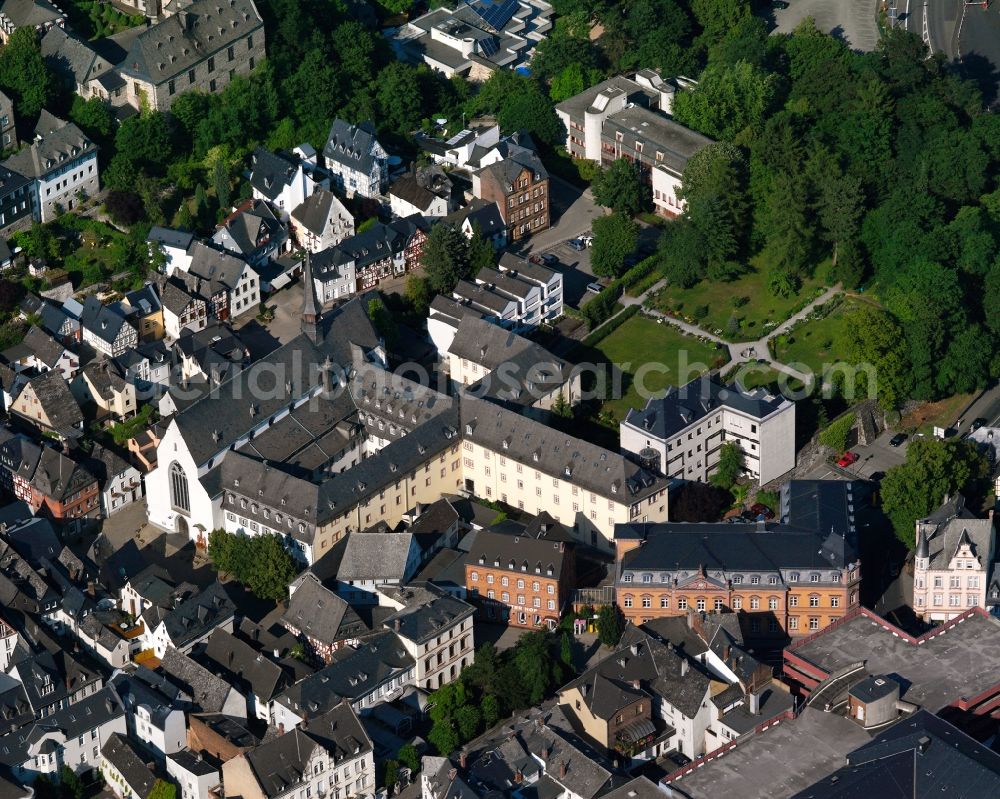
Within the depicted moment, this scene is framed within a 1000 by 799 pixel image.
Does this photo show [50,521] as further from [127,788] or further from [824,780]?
[824,780]

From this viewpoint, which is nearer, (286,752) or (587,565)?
(286,752)

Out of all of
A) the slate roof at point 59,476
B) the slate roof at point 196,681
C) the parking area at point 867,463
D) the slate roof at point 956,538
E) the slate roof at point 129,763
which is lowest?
the slate roof at point 129,763

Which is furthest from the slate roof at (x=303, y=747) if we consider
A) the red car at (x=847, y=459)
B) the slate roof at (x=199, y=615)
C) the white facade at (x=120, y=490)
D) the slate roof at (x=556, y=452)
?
the red car at (x=847, y=459)

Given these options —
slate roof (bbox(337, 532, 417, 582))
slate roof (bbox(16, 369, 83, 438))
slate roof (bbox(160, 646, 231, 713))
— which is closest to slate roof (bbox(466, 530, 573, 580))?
slate roof (bbox(337, 532, 417, 582))

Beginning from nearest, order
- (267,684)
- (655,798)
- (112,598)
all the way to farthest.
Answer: (655,798) < (267,684) < (112,598)

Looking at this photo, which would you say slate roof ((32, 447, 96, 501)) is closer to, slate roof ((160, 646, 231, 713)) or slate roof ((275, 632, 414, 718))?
slate roof ((160, 646, 231, 713))

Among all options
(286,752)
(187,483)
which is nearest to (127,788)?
(286,752)

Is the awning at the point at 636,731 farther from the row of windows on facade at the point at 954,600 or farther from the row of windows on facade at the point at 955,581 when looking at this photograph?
the row of windows on facade at the point at 954,600
